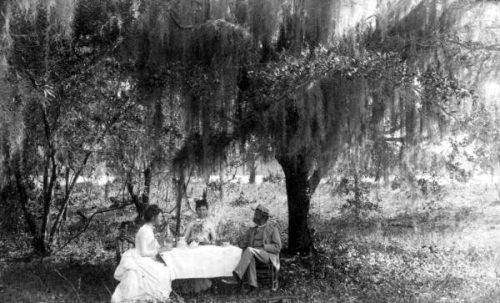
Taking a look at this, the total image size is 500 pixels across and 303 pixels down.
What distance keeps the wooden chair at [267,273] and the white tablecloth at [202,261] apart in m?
0.25

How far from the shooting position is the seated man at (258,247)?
5.03 metres

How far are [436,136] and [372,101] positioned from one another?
2.46ft

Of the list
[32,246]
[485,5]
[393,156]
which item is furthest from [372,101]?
[32,246]

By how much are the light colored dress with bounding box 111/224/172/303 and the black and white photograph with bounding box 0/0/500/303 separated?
0.01 metres

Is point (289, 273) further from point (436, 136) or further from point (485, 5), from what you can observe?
point (485, 5)

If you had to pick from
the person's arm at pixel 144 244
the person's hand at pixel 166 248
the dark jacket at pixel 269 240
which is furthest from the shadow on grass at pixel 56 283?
the dark jacket at pixel 269 240

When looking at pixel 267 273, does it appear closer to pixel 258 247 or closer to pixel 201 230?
pixel 258 247

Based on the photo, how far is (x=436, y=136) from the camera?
5395 millimetres

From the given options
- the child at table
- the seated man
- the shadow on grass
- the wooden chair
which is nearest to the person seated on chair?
the child at table

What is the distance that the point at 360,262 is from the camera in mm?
6609

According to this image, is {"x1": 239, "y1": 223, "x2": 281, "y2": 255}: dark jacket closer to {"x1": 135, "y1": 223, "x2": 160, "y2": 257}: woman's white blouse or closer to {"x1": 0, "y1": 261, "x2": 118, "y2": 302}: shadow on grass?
{"x1": 135, "y1": 223, "x2": 160, "y2": 257}: woman's white blouse

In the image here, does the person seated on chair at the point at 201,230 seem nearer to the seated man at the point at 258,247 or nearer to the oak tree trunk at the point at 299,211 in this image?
the seated man at the point at 258,247

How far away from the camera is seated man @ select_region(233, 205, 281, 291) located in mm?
5027

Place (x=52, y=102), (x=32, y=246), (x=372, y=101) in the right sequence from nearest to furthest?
(x=372, y=101) < (x=52, y=102) < (x=32, y=246)
